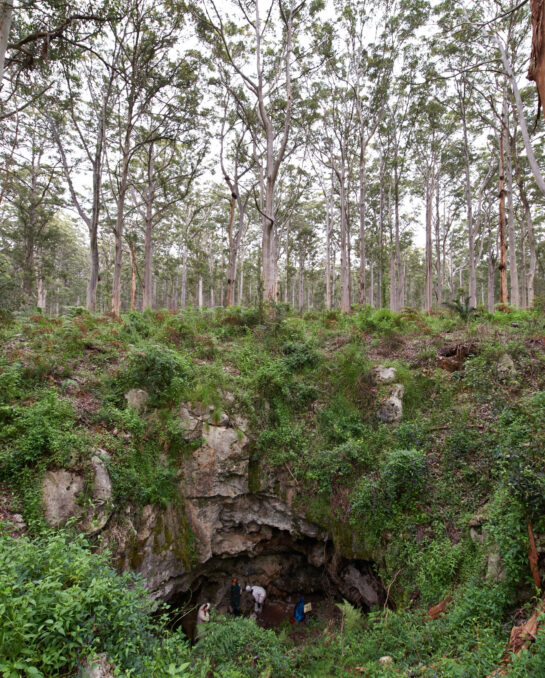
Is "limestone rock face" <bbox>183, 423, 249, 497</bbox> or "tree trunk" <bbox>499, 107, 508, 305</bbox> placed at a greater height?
"tree trunk" <bbox>499, 107, 508, 305</bbox>

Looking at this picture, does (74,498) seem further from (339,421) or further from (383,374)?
(383,374)

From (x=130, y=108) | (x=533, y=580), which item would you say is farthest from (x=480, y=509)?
(x=130, y=108)

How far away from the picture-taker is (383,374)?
7.60 metres

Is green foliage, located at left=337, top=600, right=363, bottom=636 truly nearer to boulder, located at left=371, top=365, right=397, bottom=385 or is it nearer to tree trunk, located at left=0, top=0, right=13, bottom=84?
boulder, located at left=371, top=365, right=397, bottom=385

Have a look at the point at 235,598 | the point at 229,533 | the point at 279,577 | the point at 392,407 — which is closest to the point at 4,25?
the point at 392,407

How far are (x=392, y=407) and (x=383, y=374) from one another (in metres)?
0.88

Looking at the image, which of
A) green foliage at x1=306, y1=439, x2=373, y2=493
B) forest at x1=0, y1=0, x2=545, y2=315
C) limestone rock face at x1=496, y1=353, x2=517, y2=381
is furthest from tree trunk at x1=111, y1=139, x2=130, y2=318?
limestone rock face at x1=496, y1=353, x2=517, y2=381

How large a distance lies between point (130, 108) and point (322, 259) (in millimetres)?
27115

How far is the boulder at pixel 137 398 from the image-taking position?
6695mm

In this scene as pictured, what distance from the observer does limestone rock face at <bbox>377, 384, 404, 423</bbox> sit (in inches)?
273

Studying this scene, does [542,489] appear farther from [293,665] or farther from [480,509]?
[293,665]

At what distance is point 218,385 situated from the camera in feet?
24.7

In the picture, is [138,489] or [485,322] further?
[485,322]

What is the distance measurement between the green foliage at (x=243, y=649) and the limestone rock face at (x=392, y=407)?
4369 millimetres
